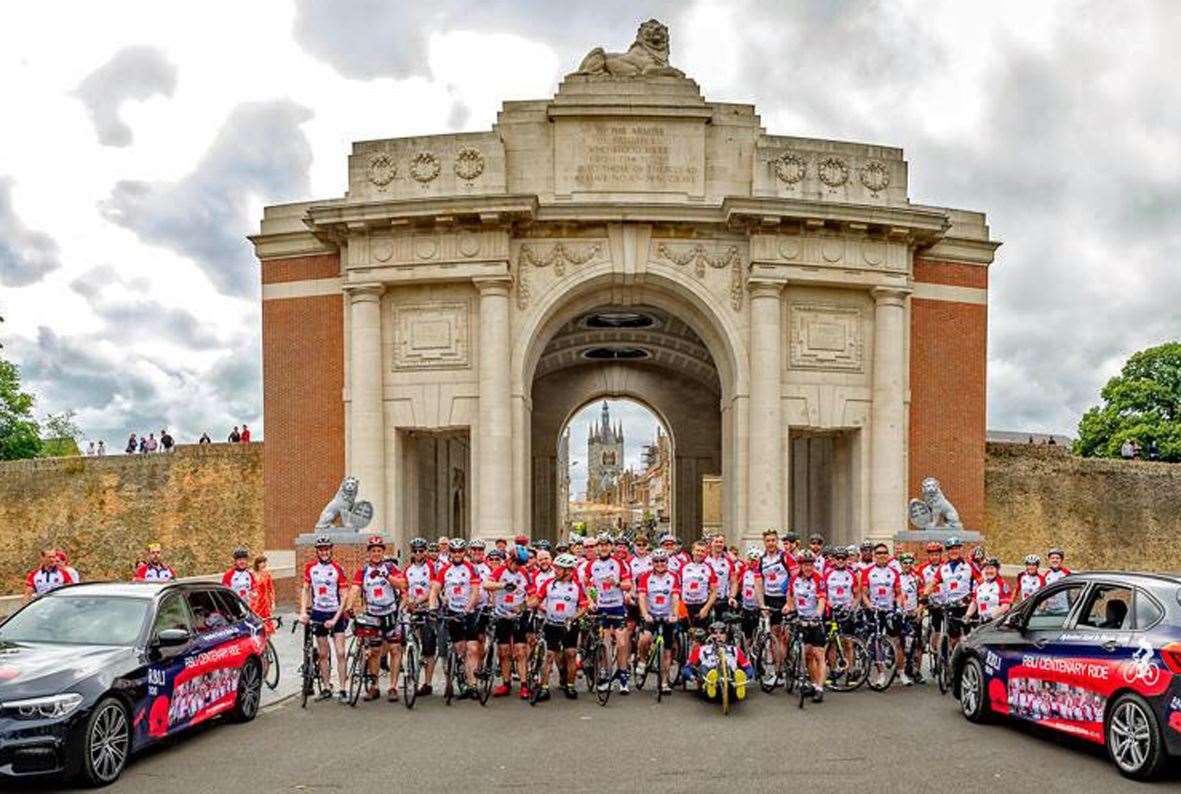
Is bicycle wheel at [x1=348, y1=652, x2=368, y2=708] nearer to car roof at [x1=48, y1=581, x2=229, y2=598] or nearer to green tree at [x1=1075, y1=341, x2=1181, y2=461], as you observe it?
car roof at [x1=48, y1=581, x2=229, y2=598]

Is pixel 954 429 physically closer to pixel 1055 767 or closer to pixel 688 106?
pixel 688 106

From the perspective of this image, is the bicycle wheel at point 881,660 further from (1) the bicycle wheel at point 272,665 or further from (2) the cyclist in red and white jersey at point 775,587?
(1) the bicycle wheel at point 272,665

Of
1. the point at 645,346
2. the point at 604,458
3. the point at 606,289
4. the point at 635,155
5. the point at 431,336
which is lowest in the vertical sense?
the point at 604,458

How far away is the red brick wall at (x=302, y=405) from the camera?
24.5m

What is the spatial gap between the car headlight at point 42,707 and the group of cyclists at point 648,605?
4.19 m

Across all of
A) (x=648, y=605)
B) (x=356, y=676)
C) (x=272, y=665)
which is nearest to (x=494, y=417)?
(x=272, y=665)

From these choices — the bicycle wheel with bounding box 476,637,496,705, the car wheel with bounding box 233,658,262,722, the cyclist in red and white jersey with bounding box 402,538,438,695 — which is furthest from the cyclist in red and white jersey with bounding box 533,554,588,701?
the car wheel with bounding box 233,658,262,722

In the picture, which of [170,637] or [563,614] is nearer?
[170,637]

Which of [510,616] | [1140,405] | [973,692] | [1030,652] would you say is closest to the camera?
[1030,652]

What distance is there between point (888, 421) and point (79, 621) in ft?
60.5

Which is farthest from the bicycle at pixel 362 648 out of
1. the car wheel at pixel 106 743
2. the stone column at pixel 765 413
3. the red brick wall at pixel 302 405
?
the red brick wall at pixel 302 405

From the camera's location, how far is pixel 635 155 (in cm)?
2361

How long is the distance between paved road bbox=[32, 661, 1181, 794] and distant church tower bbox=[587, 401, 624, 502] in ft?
407

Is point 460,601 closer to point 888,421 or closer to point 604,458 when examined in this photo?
point 888,421
